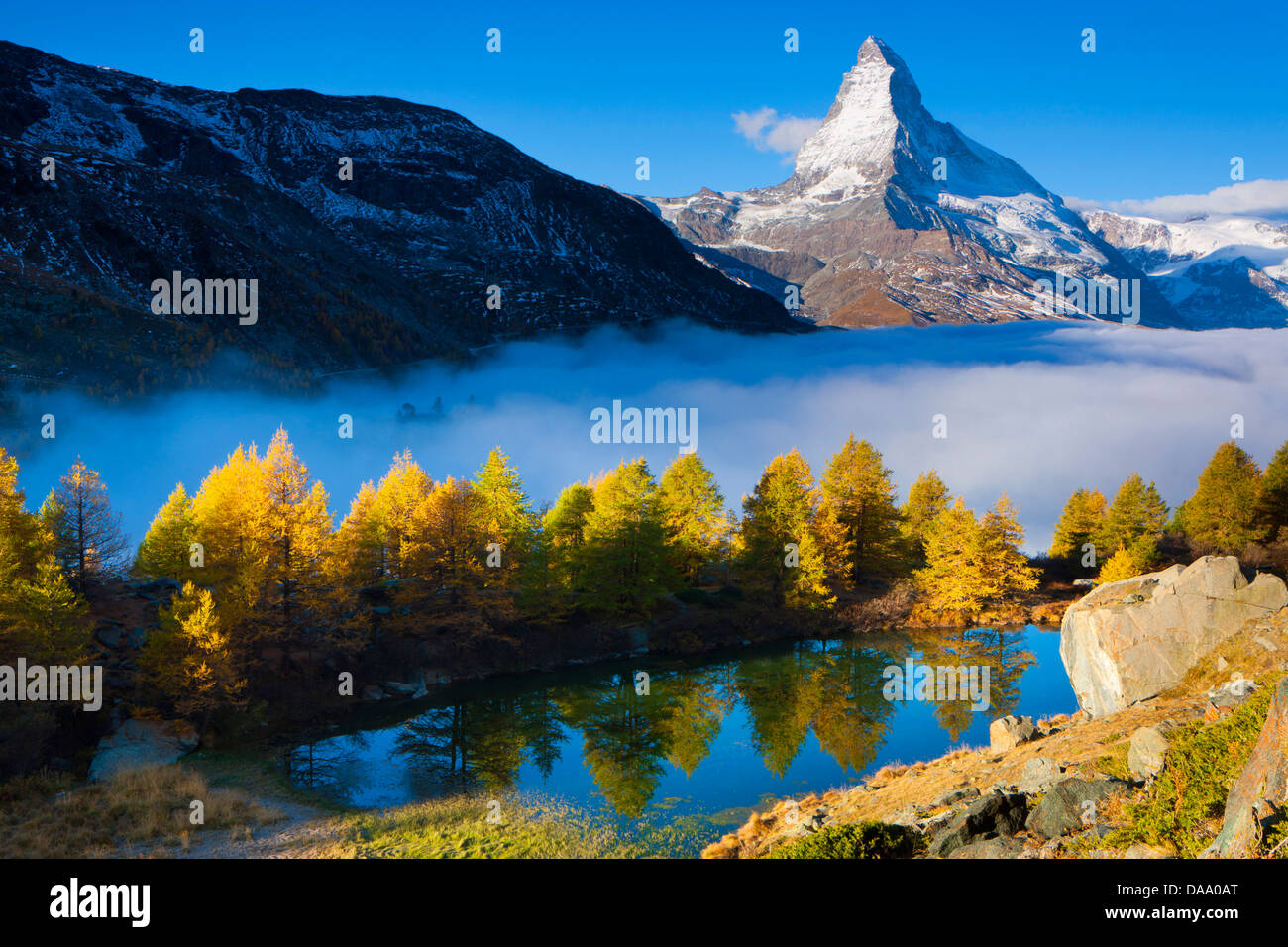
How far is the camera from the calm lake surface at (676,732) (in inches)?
1232

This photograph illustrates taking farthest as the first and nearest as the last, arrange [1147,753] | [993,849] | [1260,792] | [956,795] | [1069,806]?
[956,795] < [1147,753] < [1069,806] < [993,849] < [1260,792]

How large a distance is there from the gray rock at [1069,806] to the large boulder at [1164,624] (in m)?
12.3

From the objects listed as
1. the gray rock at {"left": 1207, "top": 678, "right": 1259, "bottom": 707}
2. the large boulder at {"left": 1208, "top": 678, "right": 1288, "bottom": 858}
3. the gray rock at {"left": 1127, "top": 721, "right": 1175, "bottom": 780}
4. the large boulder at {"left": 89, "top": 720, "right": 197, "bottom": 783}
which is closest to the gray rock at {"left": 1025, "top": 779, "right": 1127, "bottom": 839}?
the gray rock at {"left": 1127, "top": 721, "right": 1175, "bottom": 780}

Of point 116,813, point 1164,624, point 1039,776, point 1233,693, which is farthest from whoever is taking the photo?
point 116,813

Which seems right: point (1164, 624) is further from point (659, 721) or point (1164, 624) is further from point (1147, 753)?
point (659, 721)

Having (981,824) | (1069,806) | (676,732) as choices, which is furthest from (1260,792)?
(676,732)

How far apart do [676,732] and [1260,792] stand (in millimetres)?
30065

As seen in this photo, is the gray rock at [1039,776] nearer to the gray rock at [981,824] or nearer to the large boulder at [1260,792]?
the gray rock at [981,824]

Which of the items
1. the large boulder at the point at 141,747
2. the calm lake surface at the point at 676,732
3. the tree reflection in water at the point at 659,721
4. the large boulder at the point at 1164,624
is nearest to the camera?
the large boulder at the point at 1164,624

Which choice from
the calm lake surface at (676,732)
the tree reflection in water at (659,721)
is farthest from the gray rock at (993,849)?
the tree reflection in water at (659,721)

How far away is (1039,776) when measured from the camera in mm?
18953

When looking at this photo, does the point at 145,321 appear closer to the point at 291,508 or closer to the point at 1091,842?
the point at 291,508

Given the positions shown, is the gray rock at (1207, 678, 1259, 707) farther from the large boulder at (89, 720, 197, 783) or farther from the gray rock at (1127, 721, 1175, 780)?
the large boulder at (89, 720, 197, 783)
